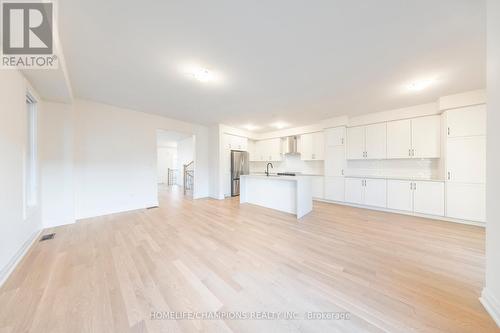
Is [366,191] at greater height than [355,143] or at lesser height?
lesser

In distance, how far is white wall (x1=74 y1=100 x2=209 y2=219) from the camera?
12.1ft

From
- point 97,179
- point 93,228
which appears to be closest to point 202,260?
point 93,228

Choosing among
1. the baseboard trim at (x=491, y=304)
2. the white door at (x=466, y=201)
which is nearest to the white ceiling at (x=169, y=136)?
the baseboard trim at (x=491, y=304)

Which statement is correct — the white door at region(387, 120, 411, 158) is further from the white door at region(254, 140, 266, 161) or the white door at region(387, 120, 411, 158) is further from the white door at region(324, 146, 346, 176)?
the white door at region(254, 140, 266, 161)

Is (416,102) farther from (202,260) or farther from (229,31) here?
(202,260)

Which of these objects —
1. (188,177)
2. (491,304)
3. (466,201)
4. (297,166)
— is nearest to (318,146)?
(297,166)

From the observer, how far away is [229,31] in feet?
5.92

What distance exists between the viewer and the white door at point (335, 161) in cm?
509

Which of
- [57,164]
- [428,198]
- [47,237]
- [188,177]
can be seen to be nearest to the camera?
[47,237]

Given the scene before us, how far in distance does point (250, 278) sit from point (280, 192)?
2.74 meters

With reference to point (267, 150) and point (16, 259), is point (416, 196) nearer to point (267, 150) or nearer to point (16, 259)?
point (267, 150)

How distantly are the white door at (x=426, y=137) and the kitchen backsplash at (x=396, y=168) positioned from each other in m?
0.35

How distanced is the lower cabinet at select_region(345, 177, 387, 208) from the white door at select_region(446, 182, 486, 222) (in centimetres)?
109

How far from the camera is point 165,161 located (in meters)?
10.4
